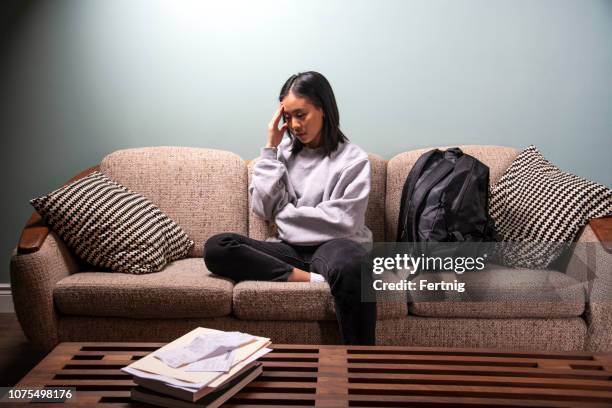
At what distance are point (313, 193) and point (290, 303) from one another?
0.50 metres

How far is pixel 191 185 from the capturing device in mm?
2430

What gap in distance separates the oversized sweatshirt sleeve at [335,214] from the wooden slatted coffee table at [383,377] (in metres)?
0.81

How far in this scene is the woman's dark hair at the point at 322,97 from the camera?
2.22 metres

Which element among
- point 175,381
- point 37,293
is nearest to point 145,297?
point 37,293

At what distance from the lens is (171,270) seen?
2.12 metres


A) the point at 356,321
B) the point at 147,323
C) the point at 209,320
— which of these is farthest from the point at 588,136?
the point at 147,323

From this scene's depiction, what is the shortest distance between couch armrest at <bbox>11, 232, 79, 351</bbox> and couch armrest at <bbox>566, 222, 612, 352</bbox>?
1786mm

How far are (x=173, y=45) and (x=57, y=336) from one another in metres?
1.37

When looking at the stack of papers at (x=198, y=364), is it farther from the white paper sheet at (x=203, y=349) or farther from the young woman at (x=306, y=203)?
the young woman at (x=306, y=203)

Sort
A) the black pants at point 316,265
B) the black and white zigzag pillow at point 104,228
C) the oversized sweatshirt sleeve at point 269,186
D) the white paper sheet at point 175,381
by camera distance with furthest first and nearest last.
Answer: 1. the oversized sweatshirt sleeve at point 269,186
2. the black and white zigzag pillow at point 104,228
3. the black pants at point 316,265
4. the white paper sheet at point 175,381

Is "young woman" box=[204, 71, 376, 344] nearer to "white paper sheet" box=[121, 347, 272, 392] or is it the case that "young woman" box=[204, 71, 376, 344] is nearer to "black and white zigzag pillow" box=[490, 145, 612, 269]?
"black and white zigzag pillow" box=[490, 145, 612, 269]

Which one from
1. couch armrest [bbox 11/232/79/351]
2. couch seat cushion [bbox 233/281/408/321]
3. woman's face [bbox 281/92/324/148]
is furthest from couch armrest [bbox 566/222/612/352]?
couch armrest [bbox 11/232/79/351]

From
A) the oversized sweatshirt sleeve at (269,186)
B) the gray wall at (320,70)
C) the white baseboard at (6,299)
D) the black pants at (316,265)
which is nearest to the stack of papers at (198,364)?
the black pants at (316,265)

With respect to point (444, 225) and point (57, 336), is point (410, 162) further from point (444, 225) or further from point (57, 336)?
point (57, 336)
